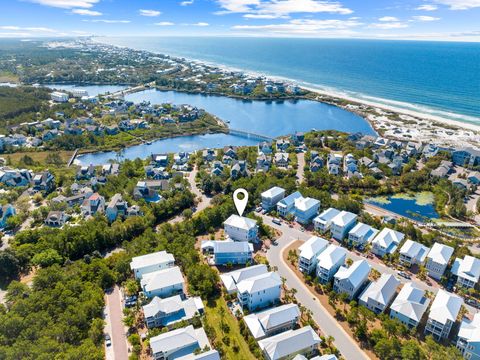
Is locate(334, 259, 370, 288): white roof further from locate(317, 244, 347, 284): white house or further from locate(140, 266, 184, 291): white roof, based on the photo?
locate(140, 266, 184, 291): white roof

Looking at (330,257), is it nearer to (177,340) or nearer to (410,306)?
(410,306)

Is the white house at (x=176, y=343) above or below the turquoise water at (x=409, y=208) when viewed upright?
below

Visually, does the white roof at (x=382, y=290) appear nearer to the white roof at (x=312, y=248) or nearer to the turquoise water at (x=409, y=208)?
the white roof at (x=312, y=248)

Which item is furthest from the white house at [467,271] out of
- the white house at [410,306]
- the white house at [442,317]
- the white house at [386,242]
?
the white house at [386,242]

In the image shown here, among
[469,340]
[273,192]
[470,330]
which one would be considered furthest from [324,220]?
[469,340]

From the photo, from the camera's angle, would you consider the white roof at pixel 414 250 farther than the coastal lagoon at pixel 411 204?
No

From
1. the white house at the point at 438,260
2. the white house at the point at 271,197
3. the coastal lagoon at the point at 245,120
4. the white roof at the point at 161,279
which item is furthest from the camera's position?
the coastal lagoon at the point at 245,120

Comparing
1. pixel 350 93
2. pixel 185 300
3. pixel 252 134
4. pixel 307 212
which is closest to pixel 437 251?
pixel 307 212
